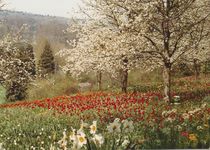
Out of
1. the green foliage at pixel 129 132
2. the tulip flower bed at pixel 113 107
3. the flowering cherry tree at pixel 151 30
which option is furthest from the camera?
the flowering cherry tree at pixel 151 30

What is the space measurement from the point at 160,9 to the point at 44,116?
4.50 meters

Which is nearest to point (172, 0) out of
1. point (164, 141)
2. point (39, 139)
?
point (39, 139)

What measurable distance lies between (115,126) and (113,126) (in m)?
0.02

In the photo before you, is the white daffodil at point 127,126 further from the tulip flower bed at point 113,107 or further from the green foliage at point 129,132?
the tulip flower bed at point 113,107

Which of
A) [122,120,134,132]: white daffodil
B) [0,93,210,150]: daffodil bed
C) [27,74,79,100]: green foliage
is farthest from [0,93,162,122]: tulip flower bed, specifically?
[27,74,79,100]: green foliage

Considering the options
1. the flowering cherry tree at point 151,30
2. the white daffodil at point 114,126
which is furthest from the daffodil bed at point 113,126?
the flowering cherry tree at point 151,30

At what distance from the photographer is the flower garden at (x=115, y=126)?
19.8ft

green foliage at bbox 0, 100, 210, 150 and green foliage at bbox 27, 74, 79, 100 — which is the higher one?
green foliage at bbox 0, 100, 210, 150

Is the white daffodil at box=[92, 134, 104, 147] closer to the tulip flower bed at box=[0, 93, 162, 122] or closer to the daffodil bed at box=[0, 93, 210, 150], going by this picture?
the daffodil bed at box=[0, 93, 210, 150]

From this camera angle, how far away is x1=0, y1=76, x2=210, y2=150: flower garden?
6.02 metres

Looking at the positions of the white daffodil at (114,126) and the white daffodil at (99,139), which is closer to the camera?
the white daffodil at (99,139)

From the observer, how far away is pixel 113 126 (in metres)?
5.89

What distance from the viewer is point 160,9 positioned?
13.3 meters

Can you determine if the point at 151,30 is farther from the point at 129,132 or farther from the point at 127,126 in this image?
the point at 127,126
